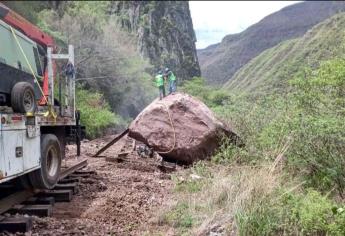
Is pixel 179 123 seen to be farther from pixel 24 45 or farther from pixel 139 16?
pixel 139 16

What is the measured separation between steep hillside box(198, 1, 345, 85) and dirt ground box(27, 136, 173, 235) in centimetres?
8790

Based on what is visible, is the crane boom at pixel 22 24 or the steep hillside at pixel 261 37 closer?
the crane boom at pixel 22 24

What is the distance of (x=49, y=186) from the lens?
8.66 meters

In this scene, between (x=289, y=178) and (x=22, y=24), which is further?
(x=22, y=24)

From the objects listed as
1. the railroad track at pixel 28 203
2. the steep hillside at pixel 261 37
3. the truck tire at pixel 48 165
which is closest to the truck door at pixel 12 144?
the railroad track at pixel 28 203

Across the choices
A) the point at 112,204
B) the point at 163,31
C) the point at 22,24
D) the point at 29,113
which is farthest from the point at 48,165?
the point at 163,31

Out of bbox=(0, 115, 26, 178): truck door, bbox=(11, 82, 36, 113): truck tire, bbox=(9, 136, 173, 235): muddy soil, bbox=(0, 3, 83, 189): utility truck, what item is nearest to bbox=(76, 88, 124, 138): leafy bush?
bbox=(9, 136, 173, 235): muddy soil

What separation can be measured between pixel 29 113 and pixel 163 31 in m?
73.2

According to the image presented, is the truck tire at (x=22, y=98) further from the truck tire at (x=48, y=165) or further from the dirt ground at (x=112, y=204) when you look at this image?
the dirt ground at (x=112, y=204)

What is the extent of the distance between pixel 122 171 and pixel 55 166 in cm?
308

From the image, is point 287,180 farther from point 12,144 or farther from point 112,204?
point 12,144

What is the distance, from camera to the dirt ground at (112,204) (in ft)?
23.3

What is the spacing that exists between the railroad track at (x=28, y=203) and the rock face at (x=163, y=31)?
58416 mm

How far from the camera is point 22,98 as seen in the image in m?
8.17
